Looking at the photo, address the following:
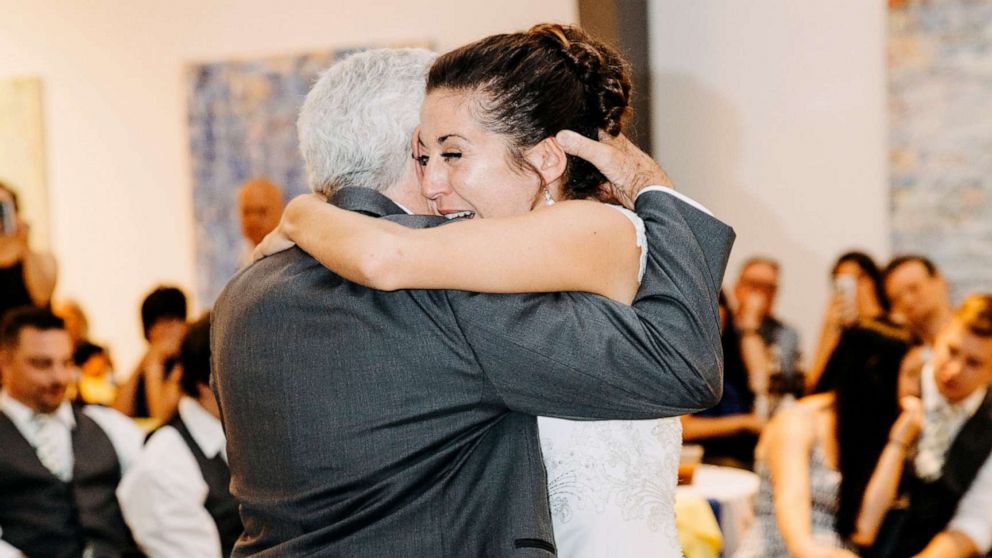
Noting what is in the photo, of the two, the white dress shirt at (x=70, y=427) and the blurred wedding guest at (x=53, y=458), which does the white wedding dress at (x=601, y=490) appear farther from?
the white dress shirt at (x=70, y=427)

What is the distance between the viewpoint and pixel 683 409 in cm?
145

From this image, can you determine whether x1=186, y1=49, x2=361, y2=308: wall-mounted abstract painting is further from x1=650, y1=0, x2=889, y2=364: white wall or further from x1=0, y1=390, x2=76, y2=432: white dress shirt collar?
x1=0, y1=390, x2=76, y2=432: white dress shirt collar

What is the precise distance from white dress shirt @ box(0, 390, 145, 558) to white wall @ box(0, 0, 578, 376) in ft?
10.7

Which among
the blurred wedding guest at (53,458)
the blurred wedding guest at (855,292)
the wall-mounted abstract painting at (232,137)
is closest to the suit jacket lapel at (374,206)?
the blurred wedding guest at (53,458)

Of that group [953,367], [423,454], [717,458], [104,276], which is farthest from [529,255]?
[104,276]

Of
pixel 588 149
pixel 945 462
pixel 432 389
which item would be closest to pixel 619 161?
pixel 588 149

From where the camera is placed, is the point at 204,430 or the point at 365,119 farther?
the point at 204,430

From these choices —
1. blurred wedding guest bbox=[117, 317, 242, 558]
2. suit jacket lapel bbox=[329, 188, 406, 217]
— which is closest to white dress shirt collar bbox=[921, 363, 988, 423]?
blurred wedding guest bbox=[117, 317, 242, 558]

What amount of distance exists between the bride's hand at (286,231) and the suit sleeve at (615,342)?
26 cm

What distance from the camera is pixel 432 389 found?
135cm

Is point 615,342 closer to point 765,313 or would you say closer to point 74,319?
point 765,313

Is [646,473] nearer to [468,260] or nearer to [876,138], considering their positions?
[468,260]

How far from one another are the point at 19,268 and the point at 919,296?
3.97m

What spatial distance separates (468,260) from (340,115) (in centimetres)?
32
